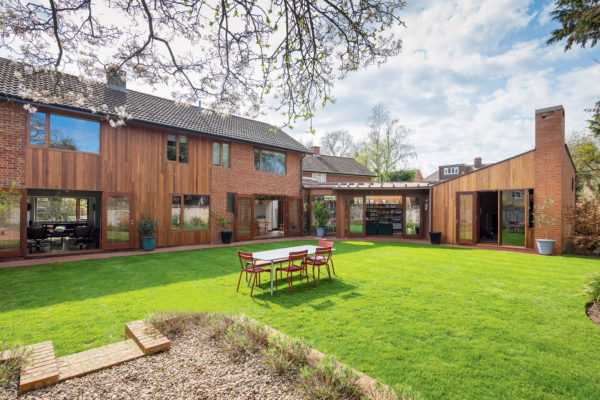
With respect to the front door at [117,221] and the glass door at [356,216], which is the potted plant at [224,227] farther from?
the glass door at [356,216]

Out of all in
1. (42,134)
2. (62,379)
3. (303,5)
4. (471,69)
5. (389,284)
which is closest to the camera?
(62,379)

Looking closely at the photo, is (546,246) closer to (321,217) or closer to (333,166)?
(321,217)

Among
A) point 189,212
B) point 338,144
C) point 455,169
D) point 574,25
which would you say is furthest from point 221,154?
point 455,169

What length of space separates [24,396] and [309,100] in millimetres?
4588

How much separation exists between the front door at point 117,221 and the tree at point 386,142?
2387 cm

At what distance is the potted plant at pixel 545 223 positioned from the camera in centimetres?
1095

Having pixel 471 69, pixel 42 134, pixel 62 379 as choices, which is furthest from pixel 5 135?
pixel 471 69

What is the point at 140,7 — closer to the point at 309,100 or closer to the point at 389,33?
the point at 309,100

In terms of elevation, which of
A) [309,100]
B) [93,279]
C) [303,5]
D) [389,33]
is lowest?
[93,279]

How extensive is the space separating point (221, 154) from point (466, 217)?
11896 mm

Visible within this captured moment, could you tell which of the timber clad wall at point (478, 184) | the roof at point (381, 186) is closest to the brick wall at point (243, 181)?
the roof at point (381, 186)

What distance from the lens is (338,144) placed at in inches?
1561

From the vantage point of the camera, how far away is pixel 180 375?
9.37 ft

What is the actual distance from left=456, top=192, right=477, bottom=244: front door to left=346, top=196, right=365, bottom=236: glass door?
4834mm
